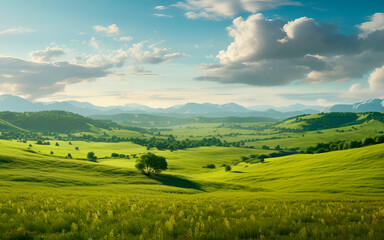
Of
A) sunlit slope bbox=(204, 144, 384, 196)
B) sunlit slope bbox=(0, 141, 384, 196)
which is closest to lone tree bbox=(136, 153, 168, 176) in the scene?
sunlit slope bbox=(0, 141, 384, 196)

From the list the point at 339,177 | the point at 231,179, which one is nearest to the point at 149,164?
the point at 231,179

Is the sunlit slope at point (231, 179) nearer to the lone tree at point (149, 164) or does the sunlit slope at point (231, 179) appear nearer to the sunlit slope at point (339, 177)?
the sunlit slope at point (339, 177)

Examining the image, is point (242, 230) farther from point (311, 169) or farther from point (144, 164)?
point (311, 169)

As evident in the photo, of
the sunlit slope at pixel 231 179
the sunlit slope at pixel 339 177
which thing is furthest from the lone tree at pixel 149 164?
the sunlit slope at pixel 339 177

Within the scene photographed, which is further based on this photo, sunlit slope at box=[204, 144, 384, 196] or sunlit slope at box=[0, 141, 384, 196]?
sunlit slope at box=[204, 144, 384, 196]

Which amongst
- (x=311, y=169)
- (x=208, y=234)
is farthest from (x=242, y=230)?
(x=311, y=169)

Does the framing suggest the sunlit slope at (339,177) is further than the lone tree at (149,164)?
No

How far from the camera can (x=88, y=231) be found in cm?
838

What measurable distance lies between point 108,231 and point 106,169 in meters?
88.4

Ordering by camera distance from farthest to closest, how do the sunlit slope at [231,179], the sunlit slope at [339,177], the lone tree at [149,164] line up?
the lone tree at [149,164] → the sunlit slope at [339,177] → the sunlit slope at [231,179]

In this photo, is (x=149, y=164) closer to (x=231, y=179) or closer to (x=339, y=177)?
(x=231, y=179)

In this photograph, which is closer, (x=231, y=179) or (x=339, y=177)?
(x=339, y=177)

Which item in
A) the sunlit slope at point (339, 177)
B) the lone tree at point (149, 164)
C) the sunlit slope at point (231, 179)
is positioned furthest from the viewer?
the lone tree at point (149, 164)

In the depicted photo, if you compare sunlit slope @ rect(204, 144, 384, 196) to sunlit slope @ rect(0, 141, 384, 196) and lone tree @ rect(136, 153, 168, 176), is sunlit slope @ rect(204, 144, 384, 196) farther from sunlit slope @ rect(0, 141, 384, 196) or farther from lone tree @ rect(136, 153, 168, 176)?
lone tree @ rect(136, 153, 168, 176)
